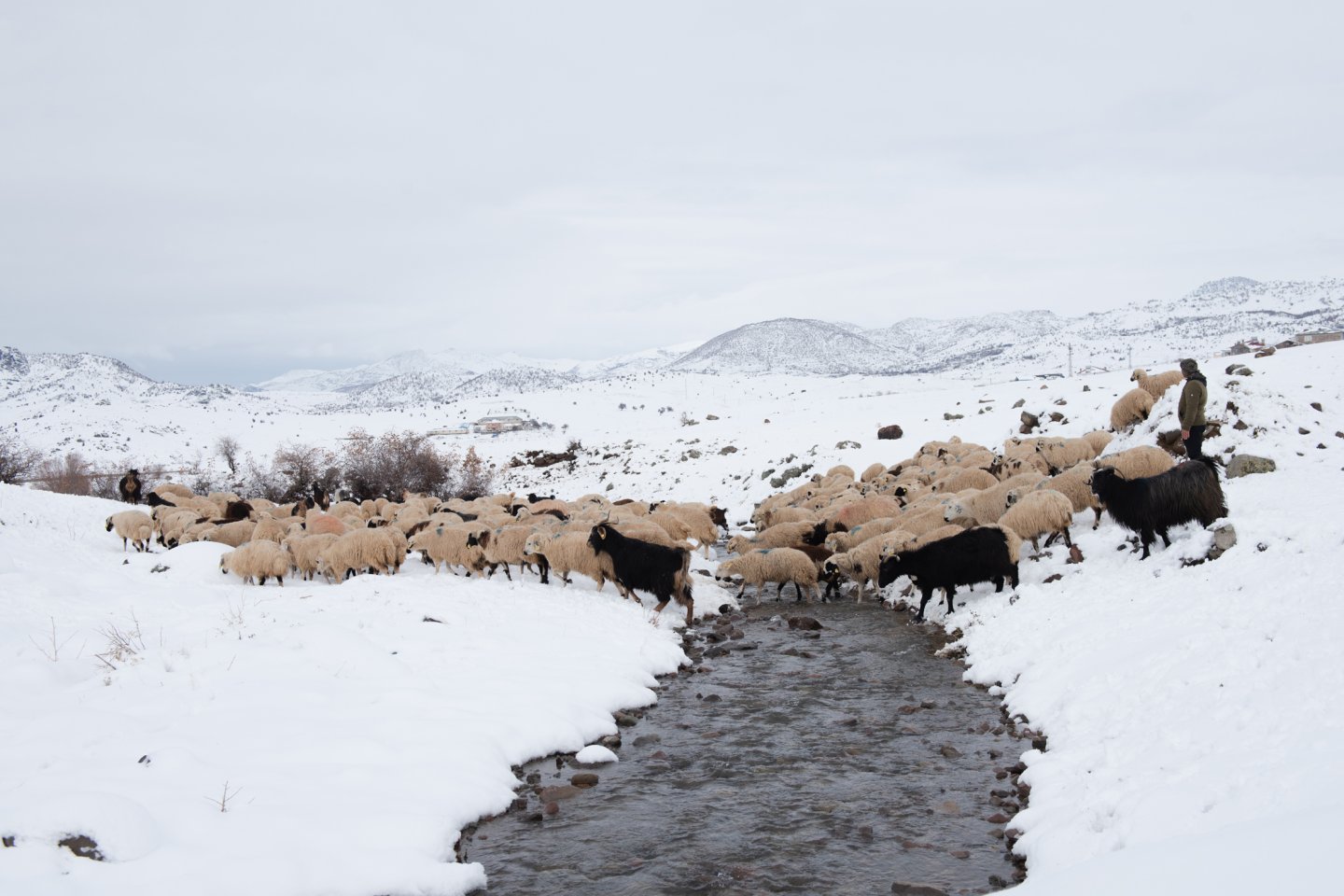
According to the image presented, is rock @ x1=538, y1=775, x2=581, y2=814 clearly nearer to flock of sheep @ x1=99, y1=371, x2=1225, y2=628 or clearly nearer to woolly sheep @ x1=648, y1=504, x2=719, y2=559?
flock of sheep @ x1=99, y1=371, x2=1225, y2=628

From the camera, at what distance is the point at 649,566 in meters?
12.7

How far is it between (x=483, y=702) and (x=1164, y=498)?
27.4 ft

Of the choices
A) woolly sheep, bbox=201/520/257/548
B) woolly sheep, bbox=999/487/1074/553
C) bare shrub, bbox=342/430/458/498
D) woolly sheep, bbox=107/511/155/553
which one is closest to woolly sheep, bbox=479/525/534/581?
woolly sheep, bbox=201/520/257/548

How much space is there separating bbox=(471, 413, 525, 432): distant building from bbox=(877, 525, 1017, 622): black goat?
54562 millimetres

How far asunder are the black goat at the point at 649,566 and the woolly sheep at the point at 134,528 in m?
10.7

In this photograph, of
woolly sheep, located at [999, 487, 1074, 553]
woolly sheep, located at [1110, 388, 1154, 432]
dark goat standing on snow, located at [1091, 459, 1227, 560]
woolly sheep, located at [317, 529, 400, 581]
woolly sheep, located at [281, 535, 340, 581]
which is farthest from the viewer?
woolly sheep, located at [1110, 388, 1154, 432]

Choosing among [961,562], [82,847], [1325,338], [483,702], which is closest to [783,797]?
[483,702]

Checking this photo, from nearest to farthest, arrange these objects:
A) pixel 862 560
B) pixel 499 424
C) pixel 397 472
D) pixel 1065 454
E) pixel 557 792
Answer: pixel 557 792, pixel 862 560, pixel 1065 454, pixel 397 472, pixel 499 424

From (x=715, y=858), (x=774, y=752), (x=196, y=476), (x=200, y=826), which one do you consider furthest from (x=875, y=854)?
(x=196, y=476)

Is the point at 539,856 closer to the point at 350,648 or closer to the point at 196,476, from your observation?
the point at 350,648

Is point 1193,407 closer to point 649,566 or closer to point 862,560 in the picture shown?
point 862,560

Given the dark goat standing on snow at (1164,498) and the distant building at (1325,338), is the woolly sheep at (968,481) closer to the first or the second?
the dark goat standing on snow at (1164,498)

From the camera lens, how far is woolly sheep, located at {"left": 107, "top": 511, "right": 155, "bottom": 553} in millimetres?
16953

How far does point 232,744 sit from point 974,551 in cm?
918
